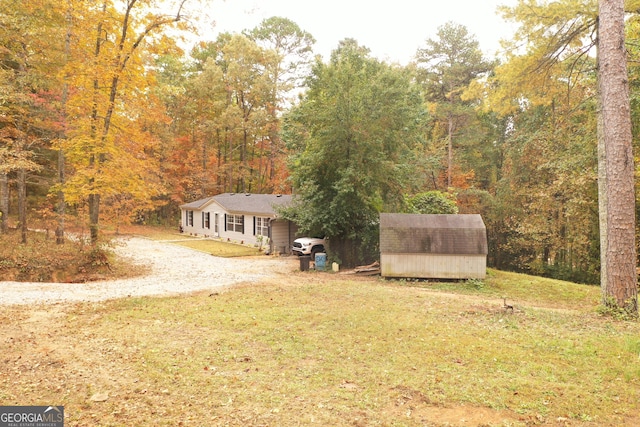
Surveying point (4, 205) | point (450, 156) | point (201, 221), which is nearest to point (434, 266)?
point (450, 156)

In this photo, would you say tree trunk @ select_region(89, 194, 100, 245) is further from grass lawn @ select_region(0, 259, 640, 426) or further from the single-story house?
the single-story house

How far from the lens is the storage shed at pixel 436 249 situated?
1584 centimetres

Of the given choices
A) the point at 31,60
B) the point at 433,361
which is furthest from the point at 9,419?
the point at 31,60

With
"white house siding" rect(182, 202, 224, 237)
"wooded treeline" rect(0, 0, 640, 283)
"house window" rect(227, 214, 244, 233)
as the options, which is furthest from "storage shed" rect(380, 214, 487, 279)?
"white house siding" rect(182, 202, 224, 237)

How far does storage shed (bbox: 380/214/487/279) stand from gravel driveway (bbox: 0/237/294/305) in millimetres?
4983

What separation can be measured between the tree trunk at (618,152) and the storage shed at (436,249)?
6.88 meters

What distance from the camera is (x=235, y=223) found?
28.9 metres

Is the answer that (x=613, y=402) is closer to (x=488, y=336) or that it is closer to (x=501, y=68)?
(x=488, y=336)

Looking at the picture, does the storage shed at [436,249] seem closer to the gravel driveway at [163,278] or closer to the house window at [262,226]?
the gravel driveway at [163,278]

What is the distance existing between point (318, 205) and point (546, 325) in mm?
12216

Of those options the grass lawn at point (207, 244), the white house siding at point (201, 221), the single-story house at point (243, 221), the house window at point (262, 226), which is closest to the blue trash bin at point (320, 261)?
the single-story house at point (243, 221)

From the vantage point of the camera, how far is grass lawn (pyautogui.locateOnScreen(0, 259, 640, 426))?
4680 mm

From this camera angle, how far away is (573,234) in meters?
21.8

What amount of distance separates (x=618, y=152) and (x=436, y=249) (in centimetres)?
813
